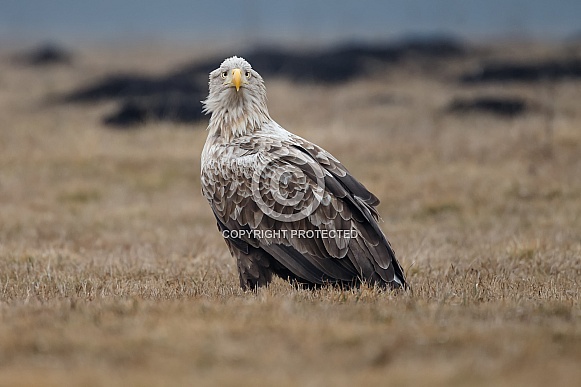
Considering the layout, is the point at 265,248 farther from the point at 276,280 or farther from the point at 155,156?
the point at 155,156

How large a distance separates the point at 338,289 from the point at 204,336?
2.63 meters

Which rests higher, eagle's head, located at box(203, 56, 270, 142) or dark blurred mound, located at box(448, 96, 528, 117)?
dark blurred mound, located at box(448, 96, 528, 117)

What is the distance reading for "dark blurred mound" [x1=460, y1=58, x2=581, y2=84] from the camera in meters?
35.3

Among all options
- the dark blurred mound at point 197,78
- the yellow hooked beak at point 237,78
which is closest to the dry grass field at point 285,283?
the dark blurred mound at point 197,78

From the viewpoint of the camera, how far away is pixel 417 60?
141ft

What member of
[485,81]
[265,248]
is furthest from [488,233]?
[485,81]

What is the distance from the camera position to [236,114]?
9.31m

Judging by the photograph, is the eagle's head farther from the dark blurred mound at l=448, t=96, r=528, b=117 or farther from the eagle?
the dark blurred mound at l=448, t=96, r=528, b=117

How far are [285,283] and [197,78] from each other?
30.6m

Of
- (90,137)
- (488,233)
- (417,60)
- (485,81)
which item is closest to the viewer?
(488,233)

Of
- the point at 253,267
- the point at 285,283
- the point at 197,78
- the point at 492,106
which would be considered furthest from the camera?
the point at 197,78
